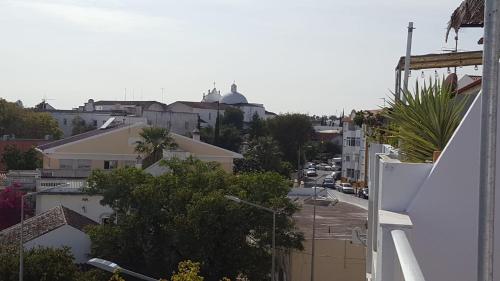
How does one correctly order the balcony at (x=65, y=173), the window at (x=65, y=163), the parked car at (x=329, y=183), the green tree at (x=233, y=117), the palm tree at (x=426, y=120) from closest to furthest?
1. the palm tree at (x=426, y=120)
2. the balcony at (x=65, y=173)
3. the window at (x=65, y=163)
4. the parked car at (x=329, y=183)
5. the green tree at (x=233, y=117)

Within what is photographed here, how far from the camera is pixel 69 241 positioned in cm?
3005

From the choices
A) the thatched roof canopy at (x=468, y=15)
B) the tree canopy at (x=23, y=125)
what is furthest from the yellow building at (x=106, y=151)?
the thatched roof canopy at (x=468, y=15)

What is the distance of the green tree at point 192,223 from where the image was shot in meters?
27.0

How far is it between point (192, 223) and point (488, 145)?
22882mm

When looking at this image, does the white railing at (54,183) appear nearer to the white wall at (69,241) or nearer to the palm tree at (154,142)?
the palm tree at (154,142)

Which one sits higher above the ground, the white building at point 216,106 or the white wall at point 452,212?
the white building at point 216,106

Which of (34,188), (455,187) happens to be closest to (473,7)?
(455,187)

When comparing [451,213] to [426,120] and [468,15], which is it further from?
[468,15]

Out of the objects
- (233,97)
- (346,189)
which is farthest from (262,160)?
(233,97)

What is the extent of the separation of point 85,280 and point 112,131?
29.1 metres

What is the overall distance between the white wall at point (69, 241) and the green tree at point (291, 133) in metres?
52.1

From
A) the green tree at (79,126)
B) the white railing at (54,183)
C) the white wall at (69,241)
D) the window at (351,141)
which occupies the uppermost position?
the green tree at (79,126)

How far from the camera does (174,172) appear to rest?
3228 centimetres

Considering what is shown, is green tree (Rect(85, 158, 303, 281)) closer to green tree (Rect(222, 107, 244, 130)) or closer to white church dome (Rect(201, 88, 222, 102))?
green tree (Rect(222, 107, 244, 130))
